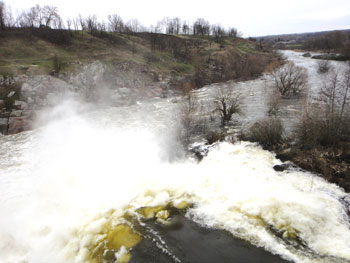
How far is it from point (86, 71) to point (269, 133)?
28.5 meters

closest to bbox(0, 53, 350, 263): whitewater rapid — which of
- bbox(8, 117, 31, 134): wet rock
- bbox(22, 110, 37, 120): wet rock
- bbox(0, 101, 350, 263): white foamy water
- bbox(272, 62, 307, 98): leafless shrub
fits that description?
bbox(0, 101, 350, 263): white foamy water

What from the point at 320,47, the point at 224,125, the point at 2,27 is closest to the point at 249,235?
the point at 224,125

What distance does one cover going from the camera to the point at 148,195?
1165cm

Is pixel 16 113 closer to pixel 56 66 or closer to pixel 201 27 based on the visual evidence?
pixel 56 66

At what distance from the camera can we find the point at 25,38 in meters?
38.8

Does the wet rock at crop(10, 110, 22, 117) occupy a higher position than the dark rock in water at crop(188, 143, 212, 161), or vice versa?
the wet rock at crop(10, 110, 22, 117)

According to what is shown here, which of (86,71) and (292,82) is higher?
(86,71)

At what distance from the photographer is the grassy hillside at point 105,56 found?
32.0m

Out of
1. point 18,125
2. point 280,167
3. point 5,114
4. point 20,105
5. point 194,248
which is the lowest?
point 194,248

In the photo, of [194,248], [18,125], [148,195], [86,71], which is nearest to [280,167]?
[194,248]

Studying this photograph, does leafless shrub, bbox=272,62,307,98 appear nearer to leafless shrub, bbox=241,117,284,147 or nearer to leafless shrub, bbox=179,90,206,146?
leafless shrub, bbox=241,117,284,147

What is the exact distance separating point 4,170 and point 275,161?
18914mm

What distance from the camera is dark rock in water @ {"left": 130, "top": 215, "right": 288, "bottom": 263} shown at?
26.2ft

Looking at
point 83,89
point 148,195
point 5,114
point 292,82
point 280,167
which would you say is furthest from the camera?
point 83,89
